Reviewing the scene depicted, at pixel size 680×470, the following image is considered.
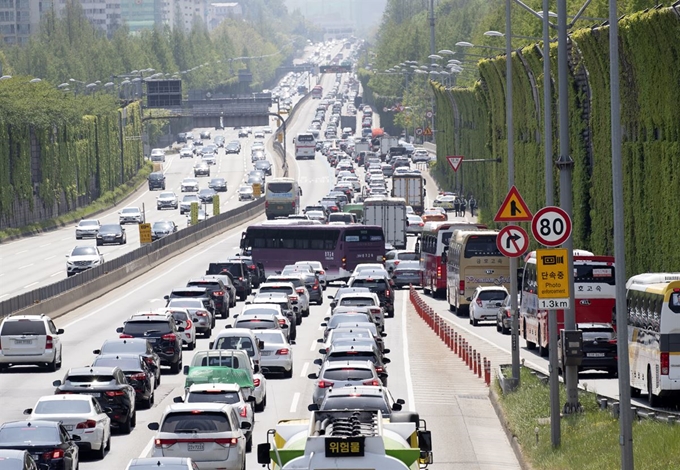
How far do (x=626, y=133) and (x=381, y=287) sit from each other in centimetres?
1226

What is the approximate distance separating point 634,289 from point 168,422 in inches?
511

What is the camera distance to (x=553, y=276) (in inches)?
1009

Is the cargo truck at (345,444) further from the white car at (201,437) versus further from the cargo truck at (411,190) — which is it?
the cargo truck at (411,190)

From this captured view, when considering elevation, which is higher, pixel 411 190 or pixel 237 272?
pixel 411 190

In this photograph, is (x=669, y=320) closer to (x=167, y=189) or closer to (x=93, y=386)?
(x=93, y=386)

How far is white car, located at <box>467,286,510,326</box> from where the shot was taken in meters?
59.2

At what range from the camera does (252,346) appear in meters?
39.9

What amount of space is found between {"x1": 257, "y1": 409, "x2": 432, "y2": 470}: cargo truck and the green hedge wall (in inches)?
1239

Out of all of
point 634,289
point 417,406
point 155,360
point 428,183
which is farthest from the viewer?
point 428,183

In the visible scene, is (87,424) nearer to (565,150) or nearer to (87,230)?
(565,150)

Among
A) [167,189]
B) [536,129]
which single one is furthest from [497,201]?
[167,189]

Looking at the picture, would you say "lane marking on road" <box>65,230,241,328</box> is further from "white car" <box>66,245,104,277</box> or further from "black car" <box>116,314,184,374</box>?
"black car" <box>116,314,184,374</box>

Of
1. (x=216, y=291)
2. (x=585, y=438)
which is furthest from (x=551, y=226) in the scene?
(x=216, y=291)

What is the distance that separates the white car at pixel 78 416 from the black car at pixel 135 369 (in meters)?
5.92
